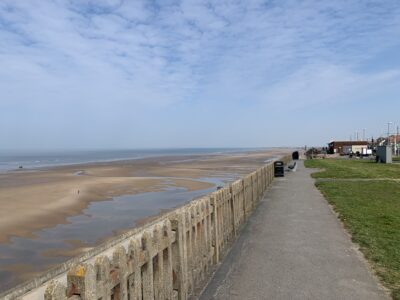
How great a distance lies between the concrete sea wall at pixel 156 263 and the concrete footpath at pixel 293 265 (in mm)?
406

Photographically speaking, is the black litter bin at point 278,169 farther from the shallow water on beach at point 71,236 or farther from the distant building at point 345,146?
the distant building at point 345,146

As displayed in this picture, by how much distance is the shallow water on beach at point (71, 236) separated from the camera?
9.10 meters

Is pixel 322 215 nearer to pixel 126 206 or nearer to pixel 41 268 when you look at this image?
pixel 41 268

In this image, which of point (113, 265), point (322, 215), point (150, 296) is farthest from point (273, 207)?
point (113, 265)

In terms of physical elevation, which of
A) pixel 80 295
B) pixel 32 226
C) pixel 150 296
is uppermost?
Answer: pixel 80 295

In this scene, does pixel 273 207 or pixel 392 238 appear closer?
pixel 392 238

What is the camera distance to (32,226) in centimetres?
1420

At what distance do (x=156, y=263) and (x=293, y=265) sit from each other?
303 cm

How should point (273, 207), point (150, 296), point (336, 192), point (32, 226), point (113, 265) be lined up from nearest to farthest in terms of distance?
1. point (113, 265)
2. point (150, 296)
3. point (273, 207)
4. point (32, 226)
5. point (336, 192)

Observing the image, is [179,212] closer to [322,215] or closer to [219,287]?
[219,287]

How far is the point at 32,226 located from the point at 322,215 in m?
10.1

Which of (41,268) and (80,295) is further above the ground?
(80,295)

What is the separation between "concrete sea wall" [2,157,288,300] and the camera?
311cm

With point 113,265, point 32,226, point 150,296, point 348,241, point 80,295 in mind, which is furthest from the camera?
point 32,226
